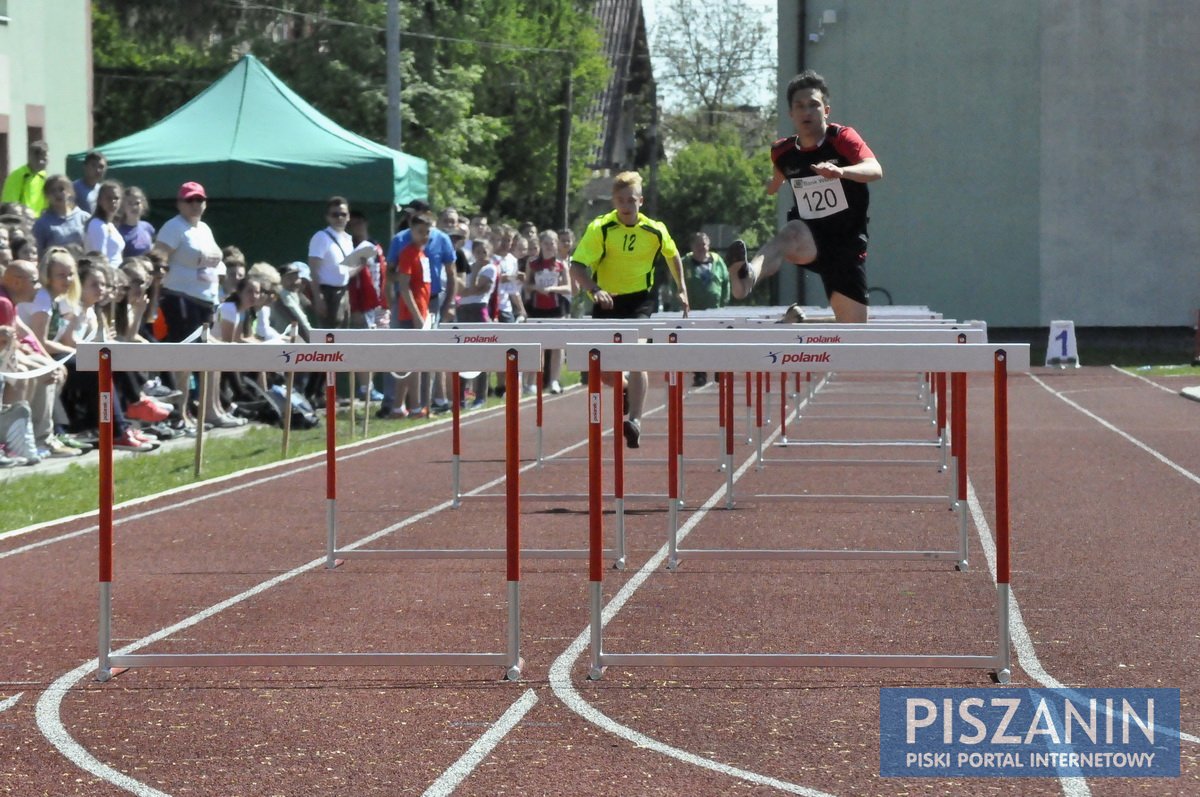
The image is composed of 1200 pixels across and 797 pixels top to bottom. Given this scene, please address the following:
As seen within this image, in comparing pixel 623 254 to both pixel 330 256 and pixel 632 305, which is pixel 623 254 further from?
pixel 330 256

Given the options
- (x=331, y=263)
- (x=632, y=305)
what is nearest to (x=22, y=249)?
(x=632, y=305)

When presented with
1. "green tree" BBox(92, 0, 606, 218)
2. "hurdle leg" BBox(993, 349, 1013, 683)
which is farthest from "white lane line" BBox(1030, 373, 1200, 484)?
"green tree" BBox(92, 0, 606, 218)

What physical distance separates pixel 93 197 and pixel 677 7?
2296 inches

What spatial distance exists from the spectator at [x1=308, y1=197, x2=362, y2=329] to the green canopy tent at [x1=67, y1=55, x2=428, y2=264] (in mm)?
897

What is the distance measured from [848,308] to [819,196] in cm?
78

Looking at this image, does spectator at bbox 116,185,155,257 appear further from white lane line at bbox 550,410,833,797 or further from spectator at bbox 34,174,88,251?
white lane line at bbox 550,410,833,797

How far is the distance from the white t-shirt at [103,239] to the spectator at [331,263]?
3.45m

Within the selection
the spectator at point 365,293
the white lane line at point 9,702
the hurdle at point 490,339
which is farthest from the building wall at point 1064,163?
the white lane line at point 9,702

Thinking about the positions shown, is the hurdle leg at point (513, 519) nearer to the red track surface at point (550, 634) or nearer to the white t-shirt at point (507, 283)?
the red track surface at point (550, 634)

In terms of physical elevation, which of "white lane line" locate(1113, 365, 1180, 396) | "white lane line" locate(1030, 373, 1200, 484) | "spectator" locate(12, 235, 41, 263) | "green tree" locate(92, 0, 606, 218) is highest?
"green tree" locate(92, 0, 606, 218)

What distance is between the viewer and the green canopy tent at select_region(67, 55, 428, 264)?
20125mm

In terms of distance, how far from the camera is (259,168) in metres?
20.2

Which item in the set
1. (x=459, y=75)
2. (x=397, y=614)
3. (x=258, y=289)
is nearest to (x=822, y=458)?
(x=258, y=289)

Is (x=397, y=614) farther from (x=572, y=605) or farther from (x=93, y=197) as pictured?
(x=93, y=197)
